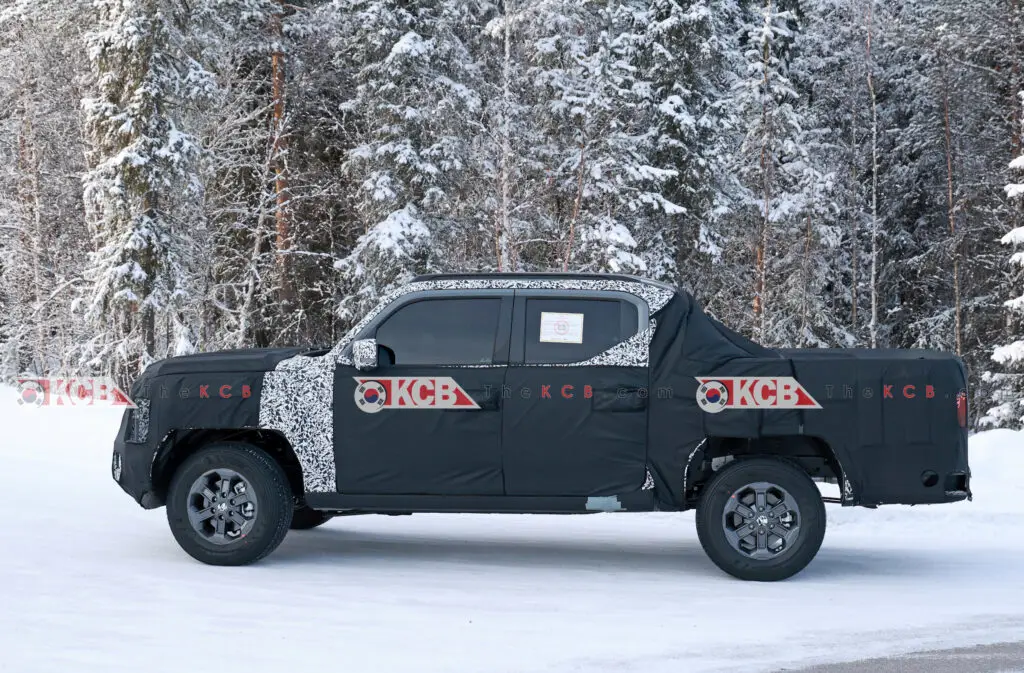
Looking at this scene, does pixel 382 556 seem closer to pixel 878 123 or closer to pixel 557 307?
pixel 557 307

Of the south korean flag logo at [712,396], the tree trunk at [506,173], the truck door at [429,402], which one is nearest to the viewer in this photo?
the south korean flag logo at [712,396]

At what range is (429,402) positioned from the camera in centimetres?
832

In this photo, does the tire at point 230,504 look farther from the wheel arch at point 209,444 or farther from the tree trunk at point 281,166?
the tree trunk at point 281,166

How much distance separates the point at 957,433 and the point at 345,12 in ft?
79.9

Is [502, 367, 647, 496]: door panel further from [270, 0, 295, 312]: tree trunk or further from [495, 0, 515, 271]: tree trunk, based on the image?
[270, 0, 295, 312]: tree trunk

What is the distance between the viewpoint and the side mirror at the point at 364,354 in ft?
27.0

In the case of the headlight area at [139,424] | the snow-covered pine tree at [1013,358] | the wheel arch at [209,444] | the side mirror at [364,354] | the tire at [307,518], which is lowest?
the tire at [307,518]

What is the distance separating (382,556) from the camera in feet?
30.0

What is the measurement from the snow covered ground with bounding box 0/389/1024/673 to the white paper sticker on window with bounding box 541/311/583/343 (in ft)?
5.21

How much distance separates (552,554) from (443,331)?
198 centimetres

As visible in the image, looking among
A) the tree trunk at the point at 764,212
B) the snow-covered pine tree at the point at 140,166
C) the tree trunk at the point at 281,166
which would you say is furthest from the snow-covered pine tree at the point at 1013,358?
the snow-covered pine tree at the point at 140,166

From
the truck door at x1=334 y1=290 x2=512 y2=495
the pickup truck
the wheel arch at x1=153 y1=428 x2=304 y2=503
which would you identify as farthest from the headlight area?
the truck door at x1=334 y1=290 x2=512 y2=495

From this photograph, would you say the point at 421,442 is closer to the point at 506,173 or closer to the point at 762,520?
the point at 762,520

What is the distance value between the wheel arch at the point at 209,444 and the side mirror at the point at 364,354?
877 mm
